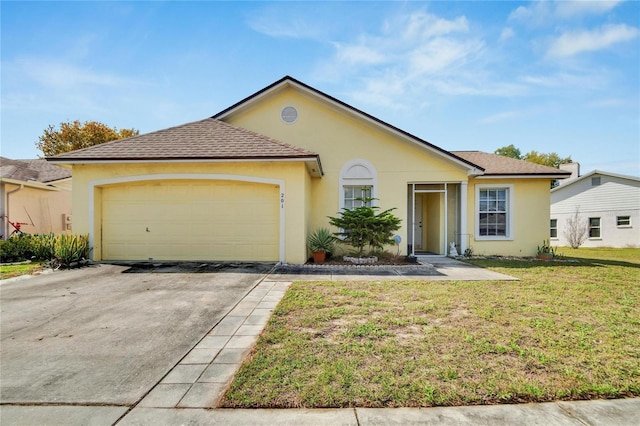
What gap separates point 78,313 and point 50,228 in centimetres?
1421

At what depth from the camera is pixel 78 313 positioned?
4.73 meters

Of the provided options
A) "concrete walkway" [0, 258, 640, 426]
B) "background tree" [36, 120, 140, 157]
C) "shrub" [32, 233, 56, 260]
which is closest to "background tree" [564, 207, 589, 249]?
"concrete walkway" [0, 258, 640, 426]

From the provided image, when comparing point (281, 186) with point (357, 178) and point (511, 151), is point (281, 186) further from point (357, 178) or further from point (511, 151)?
point (511, 151)

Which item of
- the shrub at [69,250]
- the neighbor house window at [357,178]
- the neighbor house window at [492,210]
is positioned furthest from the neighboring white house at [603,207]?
the shrub at [69,250]

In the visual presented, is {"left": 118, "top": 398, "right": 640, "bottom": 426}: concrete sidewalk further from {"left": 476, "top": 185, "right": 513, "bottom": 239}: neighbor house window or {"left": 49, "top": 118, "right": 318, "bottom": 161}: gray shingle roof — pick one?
{"left": 476, "top": 185, "right": 513, "bottom": 239}: neighbor house window

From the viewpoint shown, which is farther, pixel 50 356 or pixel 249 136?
pixel 249 136

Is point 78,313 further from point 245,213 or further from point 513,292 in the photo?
point 513,292

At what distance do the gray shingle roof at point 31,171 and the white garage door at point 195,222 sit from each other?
948cm

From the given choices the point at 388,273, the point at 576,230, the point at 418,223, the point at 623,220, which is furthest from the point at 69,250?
the point at 623,220

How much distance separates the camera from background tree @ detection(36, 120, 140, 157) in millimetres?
27828

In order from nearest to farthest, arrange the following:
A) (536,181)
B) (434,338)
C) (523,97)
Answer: (434,338)
(536,181)
(523,97)

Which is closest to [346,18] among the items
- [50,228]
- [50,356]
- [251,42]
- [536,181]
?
[251,42]

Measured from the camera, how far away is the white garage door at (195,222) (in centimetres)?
938

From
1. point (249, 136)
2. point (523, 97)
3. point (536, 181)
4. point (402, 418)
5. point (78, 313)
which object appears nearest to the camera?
point (402, 418)
